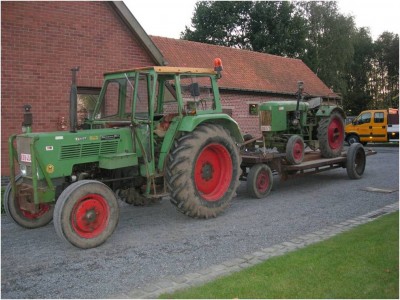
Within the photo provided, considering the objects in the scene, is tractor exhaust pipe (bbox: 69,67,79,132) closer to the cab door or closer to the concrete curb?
the concrete curb

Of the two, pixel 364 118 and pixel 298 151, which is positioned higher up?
pixel 364 118

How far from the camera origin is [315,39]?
118 ft

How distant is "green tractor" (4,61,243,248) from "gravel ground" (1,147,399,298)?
313 mm

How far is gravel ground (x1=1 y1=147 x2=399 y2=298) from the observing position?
433 cm

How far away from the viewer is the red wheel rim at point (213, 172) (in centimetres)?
688

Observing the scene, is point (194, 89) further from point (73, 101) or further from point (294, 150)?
point (294, 150)

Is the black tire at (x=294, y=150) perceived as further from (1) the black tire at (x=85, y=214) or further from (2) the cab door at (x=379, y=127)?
(2) the cab door at (x=379, y=127)

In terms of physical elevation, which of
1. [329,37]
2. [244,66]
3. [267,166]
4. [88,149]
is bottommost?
[267,166]

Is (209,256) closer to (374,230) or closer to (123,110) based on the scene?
(374,230)

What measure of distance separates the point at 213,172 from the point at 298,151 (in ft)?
9.04

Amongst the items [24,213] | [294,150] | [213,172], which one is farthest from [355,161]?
[24,213]

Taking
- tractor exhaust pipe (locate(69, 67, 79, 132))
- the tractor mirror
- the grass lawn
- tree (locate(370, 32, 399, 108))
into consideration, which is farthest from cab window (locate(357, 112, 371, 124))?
tree (locate(370, 32, 399, 108))

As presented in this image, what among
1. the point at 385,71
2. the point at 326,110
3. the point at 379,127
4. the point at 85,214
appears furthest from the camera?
the point at 385,71

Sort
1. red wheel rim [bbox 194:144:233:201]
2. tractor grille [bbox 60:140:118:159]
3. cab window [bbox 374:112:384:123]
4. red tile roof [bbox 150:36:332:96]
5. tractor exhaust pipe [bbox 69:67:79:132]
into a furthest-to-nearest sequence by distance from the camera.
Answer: cab window [bbox 374:112:384:123] < red tile roof [bbox 150:36:332:96] < red wheel rim [bbox 194:144:233:201] < tractor grille [bbox 60:140:118:159] < tractor exhaust pipe [bbox 69:67:79:132]
